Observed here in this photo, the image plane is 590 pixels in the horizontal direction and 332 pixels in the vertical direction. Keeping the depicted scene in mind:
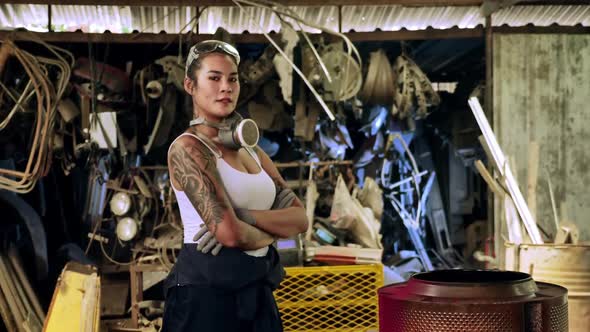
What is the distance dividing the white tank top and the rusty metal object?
85cm

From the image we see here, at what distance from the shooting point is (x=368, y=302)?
6.77 metres

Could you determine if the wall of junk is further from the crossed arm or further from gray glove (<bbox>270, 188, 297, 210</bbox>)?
the crossed arm

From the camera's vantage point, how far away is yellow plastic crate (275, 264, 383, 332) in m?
6.69

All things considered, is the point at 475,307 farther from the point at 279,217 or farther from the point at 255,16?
the point at 255,16

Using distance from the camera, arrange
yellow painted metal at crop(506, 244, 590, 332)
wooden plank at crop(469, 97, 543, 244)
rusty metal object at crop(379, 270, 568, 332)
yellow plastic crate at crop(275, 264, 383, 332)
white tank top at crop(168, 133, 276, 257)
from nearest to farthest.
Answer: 1. rusty metal object at crop(379, 270, 568, 332)
2. white tank top at crop(168, 133, 276, 257)
3. yellow painted metal at crop(506, 244, 590, 332)
4. wooden plank at crop(469, 97, 543, 244)
5. yellow plastic crate at crop(275, 264, 383, 332)

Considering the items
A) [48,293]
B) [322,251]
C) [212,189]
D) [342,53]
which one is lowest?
[48,293]

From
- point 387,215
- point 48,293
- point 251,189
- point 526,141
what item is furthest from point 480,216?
point 251,189

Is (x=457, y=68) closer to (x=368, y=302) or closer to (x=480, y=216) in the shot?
(x=480, y=216)

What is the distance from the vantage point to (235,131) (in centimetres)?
354

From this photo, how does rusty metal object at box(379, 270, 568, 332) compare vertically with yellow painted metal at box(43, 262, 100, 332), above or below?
above

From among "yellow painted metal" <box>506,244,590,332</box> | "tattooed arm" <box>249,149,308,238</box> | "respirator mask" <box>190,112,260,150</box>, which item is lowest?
"yellow painted metal" <box>506,244,590,332</box>

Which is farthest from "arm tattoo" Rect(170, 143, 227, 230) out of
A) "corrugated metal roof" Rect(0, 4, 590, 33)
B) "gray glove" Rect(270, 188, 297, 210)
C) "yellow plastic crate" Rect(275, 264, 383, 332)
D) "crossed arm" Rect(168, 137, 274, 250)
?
"corrugated metal roof" Rect(0, 4, 590, 33)

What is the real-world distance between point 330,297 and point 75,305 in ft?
6.64

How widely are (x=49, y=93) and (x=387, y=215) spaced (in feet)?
16.0
